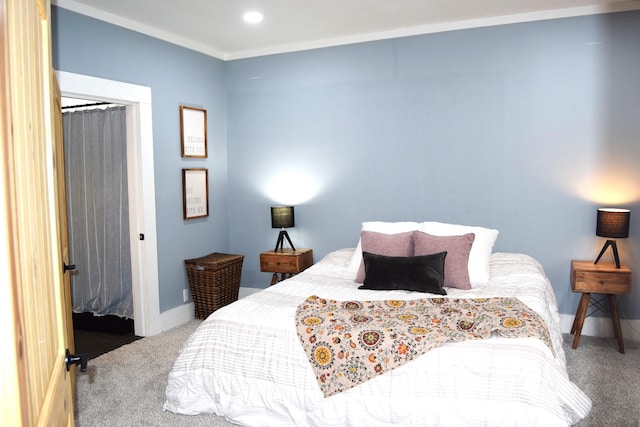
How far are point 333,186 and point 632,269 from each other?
8.47 ft

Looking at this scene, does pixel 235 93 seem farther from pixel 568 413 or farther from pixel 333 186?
pixel 568 413

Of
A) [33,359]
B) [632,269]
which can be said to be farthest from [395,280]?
[33,359]

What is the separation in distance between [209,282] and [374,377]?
8.12 feet

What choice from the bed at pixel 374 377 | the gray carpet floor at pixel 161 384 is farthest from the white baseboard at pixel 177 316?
the bed at pixel 374 377

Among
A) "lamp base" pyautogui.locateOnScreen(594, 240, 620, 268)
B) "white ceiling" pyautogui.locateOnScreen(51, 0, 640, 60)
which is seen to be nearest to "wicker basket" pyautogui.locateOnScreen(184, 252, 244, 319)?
"white ceiling" pyautogui.locateOnScreen(51, 0, 640, 60)

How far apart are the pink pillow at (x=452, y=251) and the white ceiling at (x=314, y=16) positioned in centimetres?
175

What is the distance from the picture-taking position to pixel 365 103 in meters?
4.55

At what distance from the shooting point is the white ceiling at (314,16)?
3.62 m

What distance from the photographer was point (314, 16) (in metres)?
3.91

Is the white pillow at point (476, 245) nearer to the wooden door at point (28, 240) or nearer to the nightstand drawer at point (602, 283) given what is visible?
the nightstand drawer at point (602, 283)

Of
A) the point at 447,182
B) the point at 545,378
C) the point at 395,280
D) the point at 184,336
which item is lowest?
the point at 184,336

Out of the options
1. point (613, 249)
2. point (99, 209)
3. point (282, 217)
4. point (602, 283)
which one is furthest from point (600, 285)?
point (99, 209)

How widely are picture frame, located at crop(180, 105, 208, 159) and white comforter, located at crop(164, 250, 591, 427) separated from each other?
205 centimetres

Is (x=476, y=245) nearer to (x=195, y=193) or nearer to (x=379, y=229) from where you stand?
(x=379, y=229)
